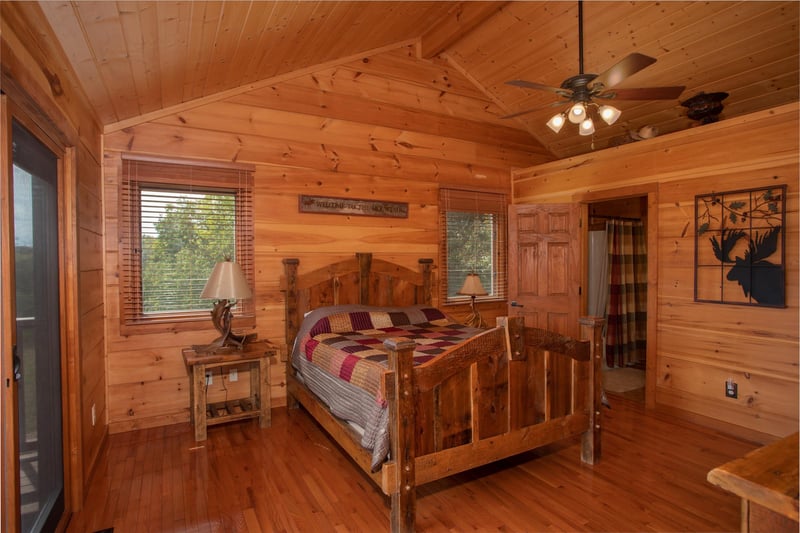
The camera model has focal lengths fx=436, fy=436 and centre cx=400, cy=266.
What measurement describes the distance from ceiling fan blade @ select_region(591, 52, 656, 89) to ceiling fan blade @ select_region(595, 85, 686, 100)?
0.43 ft

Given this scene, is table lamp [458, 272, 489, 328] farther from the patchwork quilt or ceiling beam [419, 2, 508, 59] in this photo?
ceiling beam [419, 2, 508, 59]

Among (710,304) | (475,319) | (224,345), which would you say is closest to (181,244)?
(224,345)

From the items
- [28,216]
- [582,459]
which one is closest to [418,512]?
[582,459]

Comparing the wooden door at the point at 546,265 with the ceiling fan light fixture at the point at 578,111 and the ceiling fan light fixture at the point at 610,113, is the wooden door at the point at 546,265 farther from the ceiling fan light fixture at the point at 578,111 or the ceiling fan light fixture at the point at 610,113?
the ceiling fan light fixture at the point at 578,111

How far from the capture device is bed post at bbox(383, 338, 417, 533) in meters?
2.03

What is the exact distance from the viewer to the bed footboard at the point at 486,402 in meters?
2.05

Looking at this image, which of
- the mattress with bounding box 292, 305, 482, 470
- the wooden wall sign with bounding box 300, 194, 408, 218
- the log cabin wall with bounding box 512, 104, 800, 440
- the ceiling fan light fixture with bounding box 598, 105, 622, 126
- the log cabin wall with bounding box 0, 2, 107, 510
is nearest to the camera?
the log cabin wall with bounding box 0, 2, 107, 510

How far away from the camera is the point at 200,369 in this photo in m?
3.17

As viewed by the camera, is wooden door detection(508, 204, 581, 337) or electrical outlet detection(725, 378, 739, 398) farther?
wooden door detection(508, 204, 581, 337)

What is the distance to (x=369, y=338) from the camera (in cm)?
330

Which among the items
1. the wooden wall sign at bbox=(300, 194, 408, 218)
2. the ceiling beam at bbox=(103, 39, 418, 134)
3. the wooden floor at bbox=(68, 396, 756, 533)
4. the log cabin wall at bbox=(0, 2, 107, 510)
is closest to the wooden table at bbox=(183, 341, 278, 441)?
the wooden floor at bbox=(68, 396, 756, 533)

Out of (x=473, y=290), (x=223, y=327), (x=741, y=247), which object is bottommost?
(x=223, y=327)

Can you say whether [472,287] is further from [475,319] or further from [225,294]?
[225,294]

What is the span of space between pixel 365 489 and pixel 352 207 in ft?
8.41
